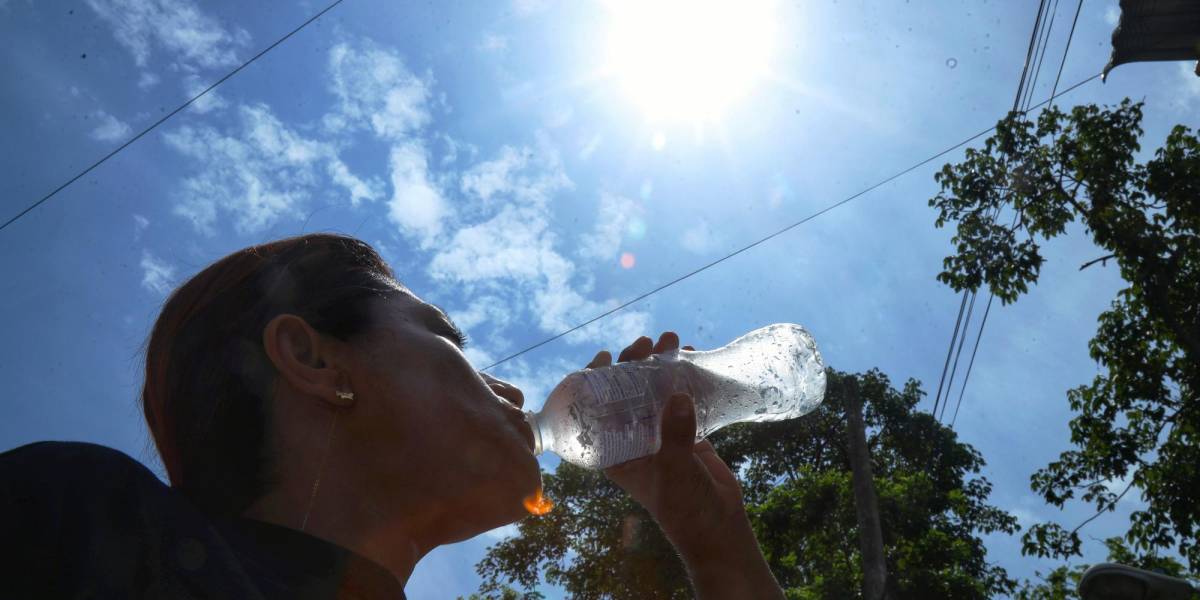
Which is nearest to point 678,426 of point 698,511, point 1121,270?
point 698,511

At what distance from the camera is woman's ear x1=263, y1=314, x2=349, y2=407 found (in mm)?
1143

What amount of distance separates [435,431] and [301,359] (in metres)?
0.22

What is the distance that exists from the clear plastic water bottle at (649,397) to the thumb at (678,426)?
8 centimetres

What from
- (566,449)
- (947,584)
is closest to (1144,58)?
(566,449)

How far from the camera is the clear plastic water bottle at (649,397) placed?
82.4 inches

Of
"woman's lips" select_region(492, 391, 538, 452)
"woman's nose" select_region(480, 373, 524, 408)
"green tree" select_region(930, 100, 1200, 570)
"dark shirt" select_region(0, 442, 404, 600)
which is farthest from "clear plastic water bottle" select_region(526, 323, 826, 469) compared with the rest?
"green tree" select_region(930, 100, 1200, 570)

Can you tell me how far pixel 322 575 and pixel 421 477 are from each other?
8.9 inches

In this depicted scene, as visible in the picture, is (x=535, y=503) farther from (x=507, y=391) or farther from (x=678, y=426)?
(x=678, y=426)

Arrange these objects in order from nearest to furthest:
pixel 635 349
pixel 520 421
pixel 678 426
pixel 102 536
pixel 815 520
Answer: pixel 102 536 → pixel 520 421 → pixel 678 426 → pixel 635 349 → pixel 815 520

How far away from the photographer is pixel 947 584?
1195 cm

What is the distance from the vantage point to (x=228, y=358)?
1.13 meters

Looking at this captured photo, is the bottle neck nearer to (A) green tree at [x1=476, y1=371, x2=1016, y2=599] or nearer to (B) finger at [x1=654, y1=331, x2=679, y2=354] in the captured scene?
(B) finger at [x1=654, y1=331, x2=679, y2=354]

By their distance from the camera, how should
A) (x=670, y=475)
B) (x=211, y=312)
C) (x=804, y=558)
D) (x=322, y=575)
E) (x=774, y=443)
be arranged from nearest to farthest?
(x=322, y=575), (x=211, y=312), (x=670, y=475), (x=804, y=558), (x=774, y=443)

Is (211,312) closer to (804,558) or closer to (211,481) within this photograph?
(211,481)
